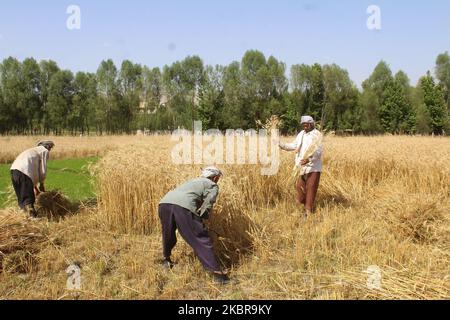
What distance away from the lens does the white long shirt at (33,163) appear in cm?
692

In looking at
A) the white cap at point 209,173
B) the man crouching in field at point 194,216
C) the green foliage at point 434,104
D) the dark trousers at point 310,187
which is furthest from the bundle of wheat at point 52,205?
the green foliage at point 434,104

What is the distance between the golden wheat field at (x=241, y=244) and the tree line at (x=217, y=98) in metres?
29.2

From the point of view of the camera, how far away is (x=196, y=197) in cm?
479

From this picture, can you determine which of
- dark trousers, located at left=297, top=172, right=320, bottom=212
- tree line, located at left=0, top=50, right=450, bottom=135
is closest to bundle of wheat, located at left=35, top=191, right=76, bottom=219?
dark trousers, located at left=297, top=172, right=320, bottom=212

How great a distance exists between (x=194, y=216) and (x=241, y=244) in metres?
1.31

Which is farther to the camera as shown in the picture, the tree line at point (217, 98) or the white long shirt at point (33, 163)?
the tree line at point (217, 98)

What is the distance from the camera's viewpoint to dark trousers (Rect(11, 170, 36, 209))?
6.87m

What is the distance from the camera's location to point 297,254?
5277mm

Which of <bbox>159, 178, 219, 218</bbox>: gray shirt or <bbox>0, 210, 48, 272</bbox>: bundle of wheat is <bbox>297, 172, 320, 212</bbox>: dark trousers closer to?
<bbox>159, 178, 219, 218</bbox>: gray shirt

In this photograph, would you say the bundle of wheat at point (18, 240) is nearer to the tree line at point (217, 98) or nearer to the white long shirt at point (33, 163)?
the white long shirt at point (33, 163)

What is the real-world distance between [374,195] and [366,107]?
36.3 metres

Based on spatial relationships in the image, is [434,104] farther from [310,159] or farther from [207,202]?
[207,202]
